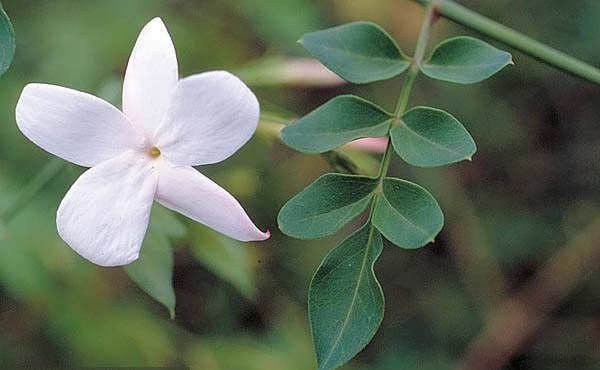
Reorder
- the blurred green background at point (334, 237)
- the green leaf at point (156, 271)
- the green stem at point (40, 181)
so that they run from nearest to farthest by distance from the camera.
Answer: the green leaf at point (156, 271), the green stem at point (40, 181), the blurred green background at point (334, 237)

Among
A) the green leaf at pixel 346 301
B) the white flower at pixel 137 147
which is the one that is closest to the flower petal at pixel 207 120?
the white flower at pixel 137 147

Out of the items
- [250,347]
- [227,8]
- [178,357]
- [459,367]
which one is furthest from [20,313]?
[459,367]

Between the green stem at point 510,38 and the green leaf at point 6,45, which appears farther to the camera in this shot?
the green stem at point 510,38

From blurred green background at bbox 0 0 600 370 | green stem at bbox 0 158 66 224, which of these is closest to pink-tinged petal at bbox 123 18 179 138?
green stem at bbox 0 158 66 224

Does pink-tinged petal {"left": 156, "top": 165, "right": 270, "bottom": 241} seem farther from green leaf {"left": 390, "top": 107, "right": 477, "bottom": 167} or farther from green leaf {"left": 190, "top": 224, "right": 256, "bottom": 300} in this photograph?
green leaf {"left": 190, "top": 224, "right": 256, "bottom": 300}

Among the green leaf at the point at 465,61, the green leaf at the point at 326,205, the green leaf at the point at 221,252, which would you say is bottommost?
the green leaf at the point at 221,252

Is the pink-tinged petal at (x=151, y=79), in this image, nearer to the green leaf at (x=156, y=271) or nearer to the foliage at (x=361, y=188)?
the foliage at (x=361, y=188)
